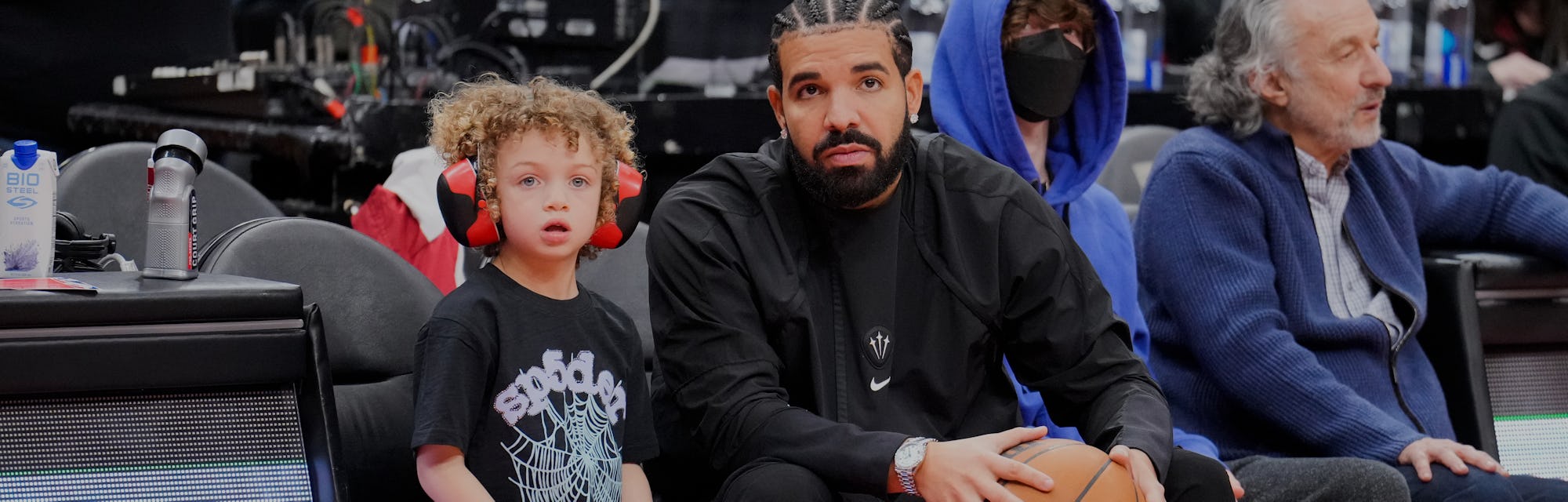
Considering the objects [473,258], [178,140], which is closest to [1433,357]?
[473,258]

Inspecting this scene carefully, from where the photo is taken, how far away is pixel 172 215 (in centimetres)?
225

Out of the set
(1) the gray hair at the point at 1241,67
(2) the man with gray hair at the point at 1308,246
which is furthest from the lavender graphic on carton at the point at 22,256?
(1) the gray hair at the point at 1241,67

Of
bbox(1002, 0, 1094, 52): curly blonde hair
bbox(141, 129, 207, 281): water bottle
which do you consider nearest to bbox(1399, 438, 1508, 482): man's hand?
bbox(1002, 0, 1094, 52): curly blonde hair

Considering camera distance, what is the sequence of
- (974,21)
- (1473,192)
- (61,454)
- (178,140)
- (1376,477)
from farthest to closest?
(1473,192), (974,21), (1376,477), (178,140), (61,454)

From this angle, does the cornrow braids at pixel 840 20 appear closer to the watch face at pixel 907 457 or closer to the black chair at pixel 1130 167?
the watch face at pixel 907 457

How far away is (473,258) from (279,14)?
3.05 m

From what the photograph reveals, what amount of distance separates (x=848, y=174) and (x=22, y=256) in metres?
1.17

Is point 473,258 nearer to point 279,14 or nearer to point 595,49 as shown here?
point 595,49

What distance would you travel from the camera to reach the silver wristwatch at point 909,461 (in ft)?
7.39

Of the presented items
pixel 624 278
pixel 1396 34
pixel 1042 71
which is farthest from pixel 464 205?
pixel 1396 34

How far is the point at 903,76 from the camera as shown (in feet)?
8.59

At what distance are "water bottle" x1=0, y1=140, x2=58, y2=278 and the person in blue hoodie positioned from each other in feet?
5.29

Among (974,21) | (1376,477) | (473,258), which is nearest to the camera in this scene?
(1376,477)

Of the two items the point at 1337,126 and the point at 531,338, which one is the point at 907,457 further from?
the point at 1337,126
